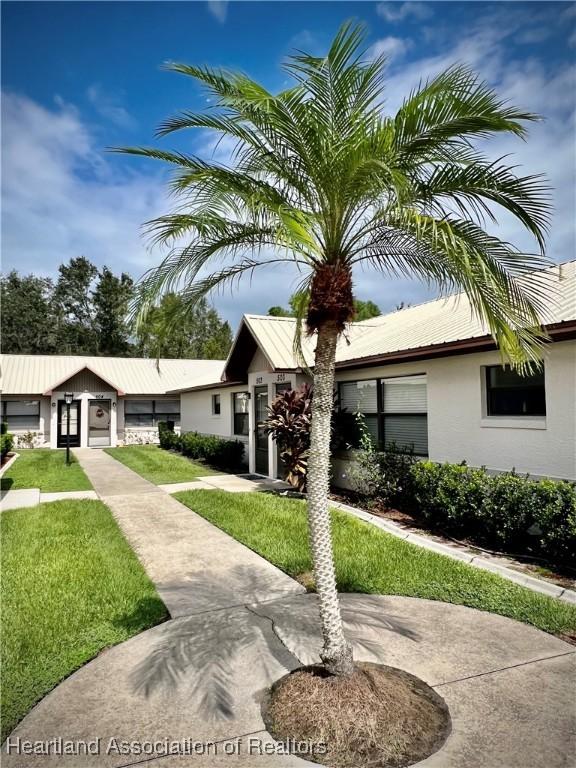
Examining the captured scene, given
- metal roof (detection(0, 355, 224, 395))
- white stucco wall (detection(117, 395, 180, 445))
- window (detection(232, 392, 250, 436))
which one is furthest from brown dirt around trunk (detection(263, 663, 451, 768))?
white stucco wall (detection(117, 395, 180, 445))

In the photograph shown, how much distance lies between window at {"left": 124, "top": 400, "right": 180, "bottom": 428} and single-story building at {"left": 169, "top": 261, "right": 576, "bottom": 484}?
1516 centimetres

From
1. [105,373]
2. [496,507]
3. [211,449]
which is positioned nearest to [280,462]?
[211,449]

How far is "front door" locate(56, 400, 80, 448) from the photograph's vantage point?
26.4 metres

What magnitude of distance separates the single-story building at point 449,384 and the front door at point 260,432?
0.07 m

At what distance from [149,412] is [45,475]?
13.5 m

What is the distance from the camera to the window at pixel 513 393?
25.8ft

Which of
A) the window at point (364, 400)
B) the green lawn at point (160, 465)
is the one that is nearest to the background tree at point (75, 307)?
the green lawn at point (160, 465)

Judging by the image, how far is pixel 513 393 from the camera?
8.26 meters

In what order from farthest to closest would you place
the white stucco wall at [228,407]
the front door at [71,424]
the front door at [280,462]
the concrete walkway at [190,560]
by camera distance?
the front door at [71,424]
the white stucco wall at [228,407]
the front door at [280,462]
the concrete walkway at [190,560]

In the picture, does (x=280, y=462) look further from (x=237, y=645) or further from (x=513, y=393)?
(x=237, y=645)

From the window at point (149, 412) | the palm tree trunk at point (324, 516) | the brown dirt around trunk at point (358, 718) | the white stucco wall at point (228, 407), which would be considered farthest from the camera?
the window at point (149, 412)

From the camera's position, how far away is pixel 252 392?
15.9 m

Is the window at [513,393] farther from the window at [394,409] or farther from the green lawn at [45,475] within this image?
the green lawn at [45,475]

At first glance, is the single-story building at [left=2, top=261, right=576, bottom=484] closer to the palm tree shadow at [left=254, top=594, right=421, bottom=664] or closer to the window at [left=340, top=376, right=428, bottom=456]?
the window at [left=340, top=376, right=428, bottom=456]
